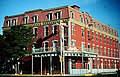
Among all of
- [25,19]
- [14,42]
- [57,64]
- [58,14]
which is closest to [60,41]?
[57,64]

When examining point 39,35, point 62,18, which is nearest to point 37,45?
point 39,35

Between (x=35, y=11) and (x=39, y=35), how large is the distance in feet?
10.8

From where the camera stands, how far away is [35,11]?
97.5 ft

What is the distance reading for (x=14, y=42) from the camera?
25078 millimetres

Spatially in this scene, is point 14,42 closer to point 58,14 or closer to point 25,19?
point 25,19

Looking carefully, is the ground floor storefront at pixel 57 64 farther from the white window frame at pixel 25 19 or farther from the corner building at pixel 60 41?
the white window frame at pixel 25 19

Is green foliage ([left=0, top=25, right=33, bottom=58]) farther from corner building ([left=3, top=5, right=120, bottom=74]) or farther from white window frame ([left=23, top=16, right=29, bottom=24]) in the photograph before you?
white window frame ([left=23, top=16, right=29, bottom=24])

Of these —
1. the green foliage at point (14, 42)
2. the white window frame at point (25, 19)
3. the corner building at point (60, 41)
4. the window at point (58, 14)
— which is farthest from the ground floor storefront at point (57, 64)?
the white window frame at point (25, 19)

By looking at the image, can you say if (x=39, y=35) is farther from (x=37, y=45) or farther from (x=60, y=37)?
(x=60, y=37)

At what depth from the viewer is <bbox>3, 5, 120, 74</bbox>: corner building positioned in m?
25.6

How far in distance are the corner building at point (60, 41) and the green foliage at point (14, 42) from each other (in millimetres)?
1520

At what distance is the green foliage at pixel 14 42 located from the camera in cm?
2517

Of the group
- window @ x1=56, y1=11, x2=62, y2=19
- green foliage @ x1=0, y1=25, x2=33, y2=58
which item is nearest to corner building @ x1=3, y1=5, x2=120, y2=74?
window @ x1=56, y1=11, x2=62, y2=19

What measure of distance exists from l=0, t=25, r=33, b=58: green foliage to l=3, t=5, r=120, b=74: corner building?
152 centimetres
